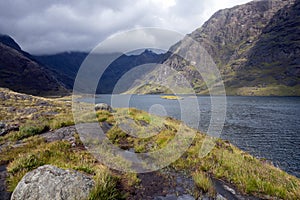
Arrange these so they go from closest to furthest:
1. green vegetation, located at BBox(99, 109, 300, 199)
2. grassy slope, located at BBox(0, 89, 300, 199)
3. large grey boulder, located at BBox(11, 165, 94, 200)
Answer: large grey boulder, located at BBox(11, 165, 94, 200), grassy slope, located at BBox(0, 89, 300, 199), green vegetation, located at BBox(99, 109, 300, 199)

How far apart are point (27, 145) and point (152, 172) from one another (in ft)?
25.4

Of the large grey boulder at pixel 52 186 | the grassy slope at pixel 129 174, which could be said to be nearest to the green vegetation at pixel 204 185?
the grassy slope at pixel 129 174

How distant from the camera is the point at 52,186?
5.21 meters

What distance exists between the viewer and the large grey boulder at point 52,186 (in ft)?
16.6

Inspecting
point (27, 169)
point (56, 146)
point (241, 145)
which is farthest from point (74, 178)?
point (241, 145)

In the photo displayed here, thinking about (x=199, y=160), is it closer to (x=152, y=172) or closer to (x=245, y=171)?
(x=245, y=171)

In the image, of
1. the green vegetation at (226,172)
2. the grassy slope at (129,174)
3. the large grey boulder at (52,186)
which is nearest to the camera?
the large grey boulder at (52,186)

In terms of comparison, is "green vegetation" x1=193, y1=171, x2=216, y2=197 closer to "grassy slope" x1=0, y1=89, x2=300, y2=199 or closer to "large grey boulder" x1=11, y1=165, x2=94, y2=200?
"grassy slope" x1=0, y1=89, x2=300, y2=199

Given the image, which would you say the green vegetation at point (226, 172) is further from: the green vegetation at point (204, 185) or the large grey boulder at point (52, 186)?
the large grey boulder at point (52, 186)

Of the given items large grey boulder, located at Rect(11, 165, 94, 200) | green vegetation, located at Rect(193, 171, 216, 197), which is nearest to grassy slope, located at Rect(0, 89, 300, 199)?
green vegetation, located at Rect(193, 171, 216, 197)

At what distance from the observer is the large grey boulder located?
5.06 meters

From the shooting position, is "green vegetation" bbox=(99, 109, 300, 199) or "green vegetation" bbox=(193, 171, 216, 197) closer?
"green vegetation" bbox=(193, 171, 216, 197)

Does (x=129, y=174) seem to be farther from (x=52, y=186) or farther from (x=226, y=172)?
(x=226, y=172)

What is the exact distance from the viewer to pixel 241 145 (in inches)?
1243
